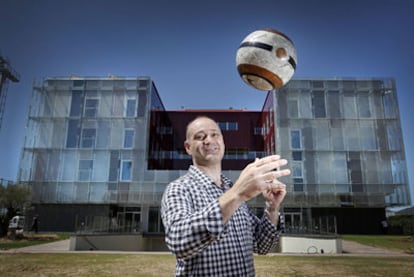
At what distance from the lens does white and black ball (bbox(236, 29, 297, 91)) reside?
3027 millimetres

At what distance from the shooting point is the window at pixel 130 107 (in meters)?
32.9

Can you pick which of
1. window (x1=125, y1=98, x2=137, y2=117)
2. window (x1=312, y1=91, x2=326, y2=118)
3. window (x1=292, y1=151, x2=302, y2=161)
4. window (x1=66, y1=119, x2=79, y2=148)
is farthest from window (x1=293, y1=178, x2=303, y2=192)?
window (x1=66, y1=119, x2=79, y2=148)

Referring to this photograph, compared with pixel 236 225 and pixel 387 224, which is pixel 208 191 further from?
pixel 387 224

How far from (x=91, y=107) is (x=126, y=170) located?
26.5ft

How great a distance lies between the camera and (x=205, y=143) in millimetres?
2225

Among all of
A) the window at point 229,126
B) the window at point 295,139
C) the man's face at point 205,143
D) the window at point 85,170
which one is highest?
the window at point 229,126

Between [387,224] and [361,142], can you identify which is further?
[361,142]

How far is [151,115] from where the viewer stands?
3381cm

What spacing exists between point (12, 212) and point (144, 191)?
1095cm

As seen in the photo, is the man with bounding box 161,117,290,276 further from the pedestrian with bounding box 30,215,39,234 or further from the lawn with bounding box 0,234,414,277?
the pedestrian with bounding box 30,215,39,234

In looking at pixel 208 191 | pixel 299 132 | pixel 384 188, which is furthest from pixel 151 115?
pixel 208 191

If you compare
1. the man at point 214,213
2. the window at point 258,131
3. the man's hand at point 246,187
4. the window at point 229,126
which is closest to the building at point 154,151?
the window at point 258,131

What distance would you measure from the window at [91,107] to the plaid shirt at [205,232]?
33149mm

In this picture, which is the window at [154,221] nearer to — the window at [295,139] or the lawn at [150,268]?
the window at [295,139]
